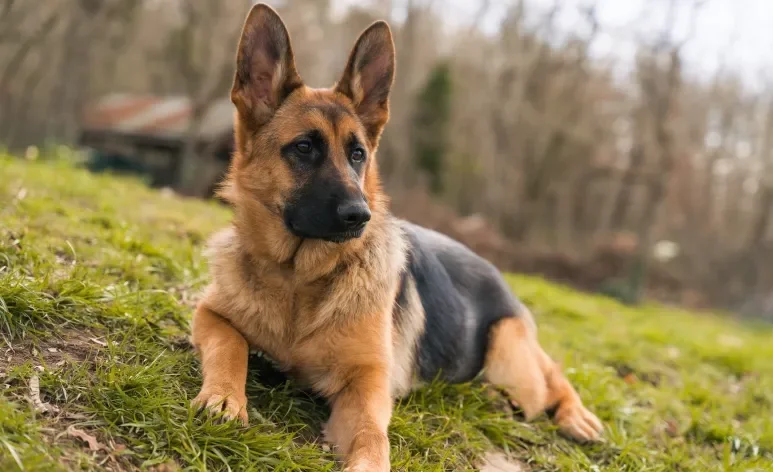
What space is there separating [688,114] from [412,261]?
25614 millimetres

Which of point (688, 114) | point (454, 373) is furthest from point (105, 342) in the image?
point (688, 114)

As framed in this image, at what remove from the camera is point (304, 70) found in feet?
70.1

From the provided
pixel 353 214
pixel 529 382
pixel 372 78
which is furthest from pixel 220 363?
pixel 529 382

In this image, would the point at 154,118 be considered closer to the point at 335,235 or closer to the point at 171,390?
the point at 335,235

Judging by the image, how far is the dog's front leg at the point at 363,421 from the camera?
308 cm

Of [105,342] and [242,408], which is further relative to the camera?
[105,342]

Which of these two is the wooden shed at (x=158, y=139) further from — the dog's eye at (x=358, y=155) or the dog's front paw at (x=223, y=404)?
the dog's front paw at (x=223, y=404)

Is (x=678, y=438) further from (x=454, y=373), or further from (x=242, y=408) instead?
(x=242, y=408)

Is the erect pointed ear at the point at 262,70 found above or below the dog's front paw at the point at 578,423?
above

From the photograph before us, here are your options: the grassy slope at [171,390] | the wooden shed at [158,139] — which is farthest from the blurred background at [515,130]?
the grassy slope at [171,390]

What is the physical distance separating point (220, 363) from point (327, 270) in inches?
32.8

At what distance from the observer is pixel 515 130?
25.8 meters

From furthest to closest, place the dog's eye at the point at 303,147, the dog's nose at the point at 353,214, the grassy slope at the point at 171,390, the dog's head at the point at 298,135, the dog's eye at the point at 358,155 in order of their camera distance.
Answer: the dog's eye at the point at 358,155
the dog's eye at the point at 303,147
the dog's head at the point at 298,135
the dog's nose at the point at 353,214
the grassy slope at the point at 171,390

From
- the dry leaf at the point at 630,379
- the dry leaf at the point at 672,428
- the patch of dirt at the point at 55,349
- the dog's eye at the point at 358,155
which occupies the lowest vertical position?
the dry leaf at the point at 630,379
